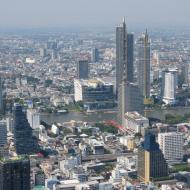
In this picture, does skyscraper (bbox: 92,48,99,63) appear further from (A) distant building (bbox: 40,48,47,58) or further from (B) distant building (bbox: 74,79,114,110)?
(B) distant building (bbox: 74,79,114,110)

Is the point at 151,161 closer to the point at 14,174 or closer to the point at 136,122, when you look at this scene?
the point at 14,174

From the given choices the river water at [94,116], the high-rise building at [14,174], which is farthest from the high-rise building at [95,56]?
the high-rise building at [14,174]

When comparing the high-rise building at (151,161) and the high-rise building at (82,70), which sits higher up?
the high-rise building at (82,70)

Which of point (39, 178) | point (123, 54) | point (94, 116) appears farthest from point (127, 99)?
point (39, 178)

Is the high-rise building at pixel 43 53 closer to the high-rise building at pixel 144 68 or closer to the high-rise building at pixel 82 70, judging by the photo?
the high-rise building at pixel 82 70

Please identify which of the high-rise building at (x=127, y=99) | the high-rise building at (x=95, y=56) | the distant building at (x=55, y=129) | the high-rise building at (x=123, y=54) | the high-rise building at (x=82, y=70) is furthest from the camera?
the high-rise building at (x=95, y=56)

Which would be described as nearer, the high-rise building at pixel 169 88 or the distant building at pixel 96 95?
the distant building at pixel 96 95

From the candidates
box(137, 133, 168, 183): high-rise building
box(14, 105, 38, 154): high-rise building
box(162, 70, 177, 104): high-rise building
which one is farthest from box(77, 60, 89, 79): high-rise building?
box(137, 133, 168, 183): high-rise building

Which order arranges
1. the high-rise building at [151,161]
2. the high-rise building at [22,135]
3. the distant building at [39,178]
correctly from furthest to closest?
the high-rise building at [22,135], the high-rise building at [151,161], the distant building at [39,178]
